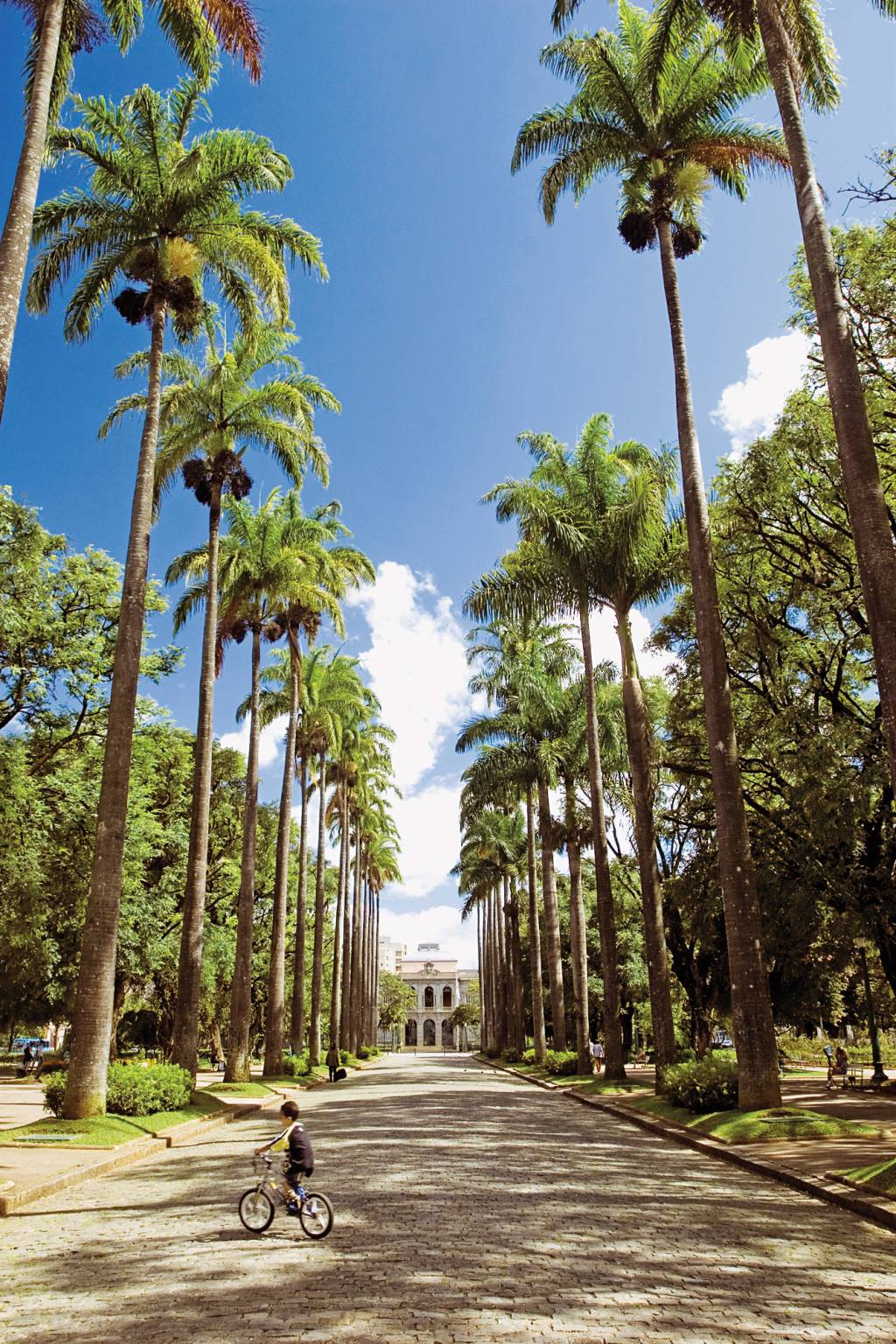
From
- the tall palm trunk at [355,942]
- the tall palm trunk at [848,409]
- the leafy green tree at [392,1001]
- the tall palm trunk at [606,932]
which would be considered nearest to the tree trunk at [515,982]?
the tall palm trunk at [355,942]

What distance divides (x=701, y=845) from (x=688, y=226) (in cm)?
1433

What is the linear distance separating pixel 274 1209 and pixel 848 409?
9.80m

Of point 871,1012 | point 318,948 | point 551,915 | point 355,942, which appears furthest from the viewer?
point 355,942

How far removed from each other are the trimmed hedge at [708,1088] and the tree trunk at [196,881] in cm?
963

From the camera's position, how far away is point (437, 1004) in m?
130

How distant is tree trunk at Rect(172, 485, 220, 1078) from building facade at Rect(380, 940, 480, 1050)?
114m

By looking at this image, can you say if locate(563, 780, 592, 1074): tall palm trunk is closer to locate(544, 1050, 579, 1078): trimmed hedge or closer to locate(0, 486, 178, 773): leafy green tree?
locate(544, 1050, 579, 1078): trimmed hedge

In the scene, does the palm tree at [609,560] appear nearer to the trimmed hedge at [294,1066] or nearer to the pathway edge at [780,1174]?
the pathway edge at [780,1174]

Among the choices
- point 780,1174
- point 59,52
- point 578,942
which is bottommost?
point 780,1174

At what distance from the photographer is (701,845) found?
77.4 feet

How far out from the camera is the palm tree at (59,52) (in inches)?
408

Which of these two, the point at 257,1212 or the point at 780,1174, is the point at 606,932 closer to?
the point at 780,1174

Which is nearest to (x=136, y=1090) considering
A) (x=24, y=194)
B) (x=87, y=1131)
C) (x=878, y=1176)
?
(x=87, y=1131)

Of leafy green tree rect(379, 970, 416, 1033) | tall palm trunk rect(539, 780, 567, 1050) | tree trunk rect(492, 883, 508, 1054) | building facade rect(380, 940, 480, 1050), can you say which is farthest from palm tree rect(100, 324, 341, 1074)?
building facade rect(380, 940, 480, 1050)
